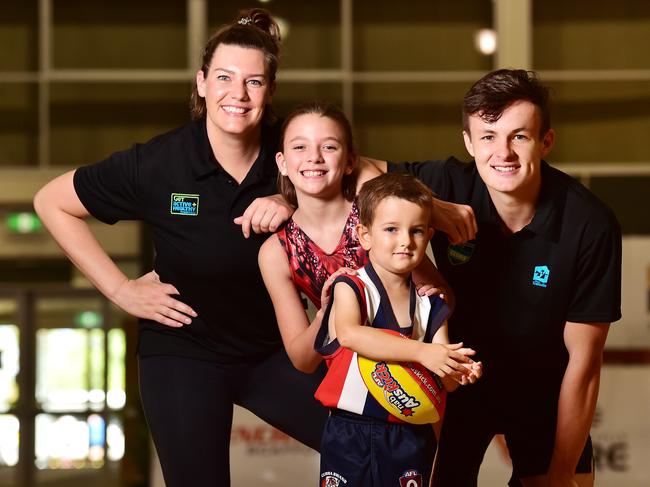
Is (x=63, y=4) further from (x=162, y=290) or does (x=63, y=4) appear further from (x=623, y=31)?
(x=162, y=290)

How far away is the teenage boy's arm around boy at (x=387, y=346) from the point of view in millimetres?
2260

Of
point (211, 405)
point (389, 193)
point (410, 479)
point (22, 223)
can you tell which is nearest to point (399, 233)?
point (389, 193)

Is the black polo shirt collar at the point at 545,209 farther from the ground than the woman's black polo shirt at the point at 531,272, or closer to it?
farther from the ground

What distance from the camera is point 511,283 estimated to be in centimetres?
271

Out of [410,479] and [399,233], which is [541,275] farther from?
[410,479]

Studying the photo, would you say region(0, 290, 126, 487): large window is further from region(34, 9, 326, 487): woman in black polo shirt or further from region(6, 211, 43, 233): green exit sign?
region(34, 9, 326, 487): woman in black polo shirt

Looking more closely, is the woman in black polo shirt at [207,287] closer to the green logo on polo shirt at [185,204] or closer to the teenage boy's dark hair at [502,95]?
the green logo on polo shirt at [185,204]

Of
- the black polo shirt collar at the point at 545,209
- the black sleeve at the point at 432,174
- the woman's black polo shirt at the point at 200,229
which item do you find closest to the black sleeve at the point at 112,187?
the woman's black polo shirt at the point at 200,229

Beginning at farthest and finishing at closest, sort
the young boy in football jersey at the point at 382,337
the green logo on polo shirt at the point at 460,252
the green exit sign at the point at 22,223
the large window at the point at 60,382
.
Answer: the large window at the point at 60,382 < the green exit sign at the point at 22,223 < the green logo on polo shirt at the point at 460,252 < the young boy in football jersey at the point at 382,337

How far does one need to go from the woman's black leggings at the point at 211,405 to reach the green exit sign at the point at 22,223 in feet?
19.3

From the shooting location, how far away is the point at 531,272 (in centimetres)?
268

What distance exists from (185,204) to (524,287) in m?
0.92

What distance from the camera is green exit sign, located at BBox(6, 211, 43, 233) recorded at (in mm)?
8445

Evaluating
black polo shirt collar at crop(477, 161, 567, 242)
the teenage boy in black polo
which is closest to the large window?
the teenage boy in black polo
